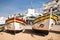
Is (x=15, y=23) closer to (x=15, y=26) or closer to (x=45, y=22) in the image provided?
(x=15, y=26)

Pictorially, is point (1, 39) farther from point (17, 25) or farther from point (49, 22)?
point (49, 22)

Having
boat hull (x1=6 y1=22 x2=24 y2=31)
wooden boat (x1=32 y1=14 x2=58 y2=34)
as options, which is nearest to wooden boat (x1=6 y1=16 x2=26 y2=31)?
boat hull (x1=6 y1=22 x2=24 y2=31)

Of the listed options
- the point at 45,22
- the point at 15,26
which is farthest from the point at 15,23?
the point at 45,22

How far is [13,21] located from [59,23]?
12.9 metres

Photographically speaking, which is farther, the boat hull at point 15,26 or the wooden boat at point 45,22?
the boat hull at point 15,26

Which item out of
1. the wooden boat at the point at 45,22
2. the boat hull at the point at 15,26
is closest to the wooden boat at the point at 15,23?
the boat hull at the point at 15,26

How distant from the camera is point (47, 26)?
1141 cm

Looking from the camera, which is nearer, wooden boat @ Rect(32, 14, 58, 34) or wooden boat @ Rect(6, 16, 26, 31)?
wooden boat @ Rect(32, 14, 58, 34)

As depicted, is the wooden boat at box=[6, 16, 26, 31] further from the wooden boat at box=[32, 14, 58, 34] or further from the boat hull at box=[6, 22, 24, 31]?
the wooden boat at box=[32, 14, 58, 34]

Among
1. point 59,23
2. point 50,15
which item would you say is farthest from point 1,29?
point 59,23

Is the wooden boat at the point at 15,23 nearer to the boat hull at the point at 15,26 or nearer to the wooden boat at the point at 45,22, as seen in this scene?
the boat hull at the point at 15,26

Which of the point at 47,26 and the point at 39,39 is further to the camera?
the point at 47,26

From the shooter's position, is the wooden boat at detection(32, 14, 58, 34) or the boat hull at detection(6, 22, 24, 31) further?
the boat hull at detection(6, 22, 24, 31)

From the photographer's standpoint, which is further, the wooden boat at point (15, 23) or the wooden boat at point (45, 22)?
the wooden boat at point (15, 23)
